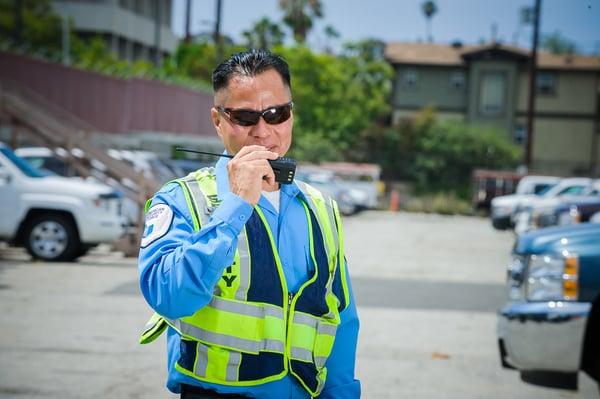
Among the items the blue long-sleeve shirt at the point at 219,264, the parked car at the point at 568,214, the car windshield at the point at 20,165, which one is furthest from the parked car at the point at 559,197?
the blue long-sleeve shirt at the point at 219,264

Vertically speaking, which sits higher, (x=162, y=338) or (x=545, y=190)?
(x=545, y=190)

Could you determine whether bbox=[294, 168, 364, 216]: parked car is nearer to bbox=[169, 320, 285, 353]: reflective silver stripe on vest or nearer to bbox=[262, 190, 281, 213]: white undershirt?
bbox=[262, 190, 281, 213]: white undershirt

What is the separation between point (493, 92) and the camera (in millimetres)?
48906

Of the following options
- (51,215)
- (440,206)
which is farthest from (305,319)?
(440,206)

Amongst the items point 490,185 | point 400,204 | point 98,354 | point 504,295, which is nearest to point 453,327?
point 504,295

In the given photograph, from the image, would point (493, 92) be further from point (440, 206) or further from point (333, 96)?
point (440, 206)

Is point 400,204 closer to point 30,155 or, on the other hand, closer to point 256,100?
point 30,155

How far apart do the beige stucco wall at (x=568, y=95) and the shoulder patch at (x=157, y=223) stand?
159 feet

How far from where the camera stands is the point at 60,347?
7078mm

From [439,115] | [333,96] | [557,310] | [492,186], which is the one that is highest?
[333,96]

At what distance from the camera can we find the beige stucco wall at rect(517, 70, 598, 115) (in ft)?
158

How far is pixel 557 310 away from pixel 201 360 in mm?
3592

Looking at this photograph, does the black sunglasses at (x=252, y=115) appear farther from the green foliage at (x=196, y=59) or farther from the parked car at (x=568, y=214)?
the green foliage at (x=196, y=59)

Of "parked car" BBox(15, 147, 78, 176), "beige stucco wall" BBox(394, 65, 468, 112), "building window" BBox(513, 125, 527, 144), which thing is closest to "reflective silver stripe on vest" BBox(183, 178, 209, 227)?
"parked car" BBox(15, 147, 78, 176)
